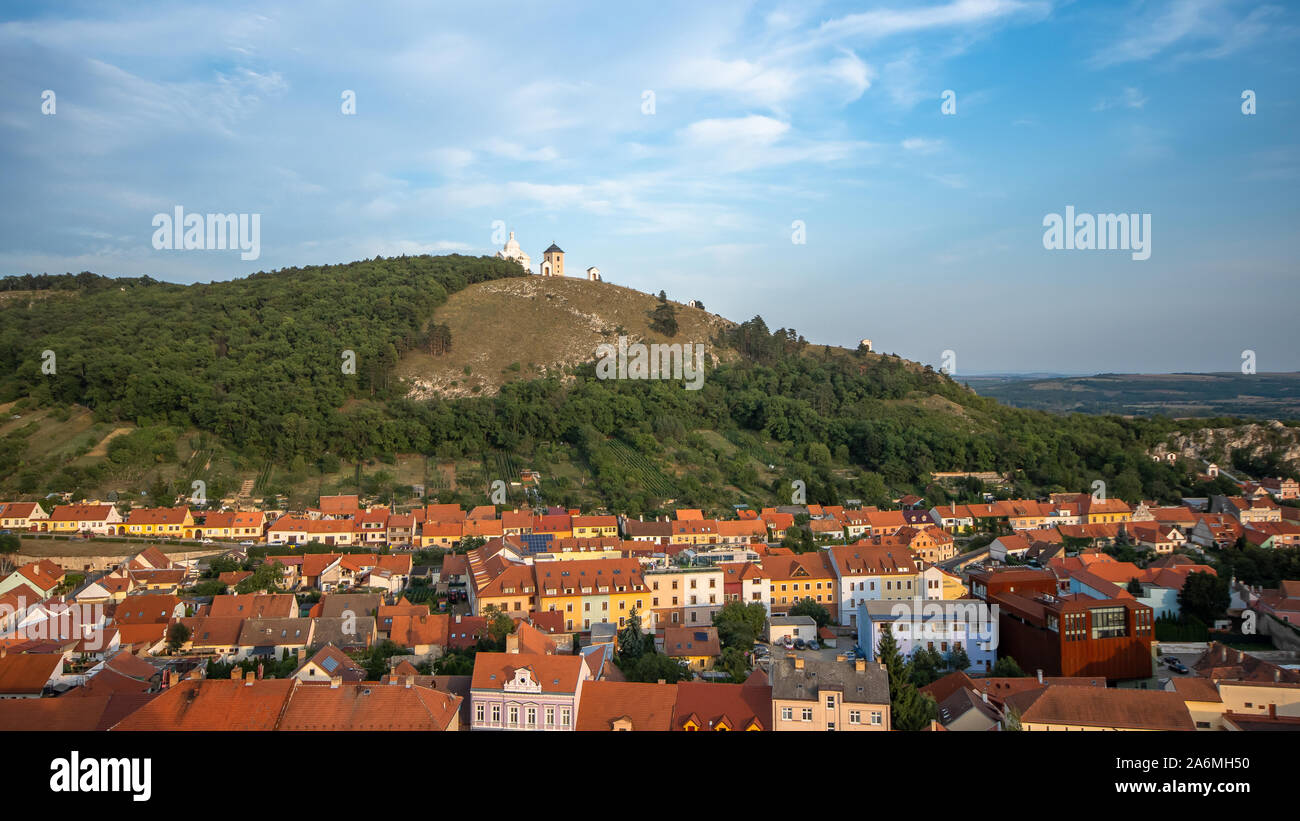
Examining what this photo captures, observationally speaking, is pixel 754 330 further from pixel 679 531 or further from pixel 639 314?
pixel 679 531

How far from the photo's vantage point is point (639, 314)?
60.2m

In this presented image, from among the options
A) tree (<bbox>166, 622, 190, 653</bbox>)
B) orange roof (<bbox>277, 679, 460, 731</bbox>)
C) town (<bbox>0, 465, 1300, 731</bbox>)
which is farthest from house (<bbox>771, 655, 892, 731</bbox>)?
tree (<bbox>166, 622, 190, 653</bbox>)

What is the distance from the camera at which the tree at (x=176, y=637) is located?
18.1 meters

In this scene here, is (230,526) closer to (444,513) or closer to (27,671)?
(444,513)

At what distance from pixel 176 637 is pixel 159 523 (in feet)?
45.8

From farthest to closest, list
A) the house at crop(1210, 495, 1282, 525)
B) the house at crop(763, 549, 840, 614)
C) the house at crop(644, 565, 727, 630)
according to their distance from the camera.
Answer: the house at crop(1210, 495, 1282, 525) → the house at crop(763, 549, 840, 614) → the house at crop(644, 565, 727, 630)

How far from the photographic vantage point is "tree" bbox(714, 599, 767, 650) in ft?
60.4

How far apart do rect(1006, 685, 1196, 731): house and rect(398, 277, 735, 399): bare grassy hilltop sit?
38687mm

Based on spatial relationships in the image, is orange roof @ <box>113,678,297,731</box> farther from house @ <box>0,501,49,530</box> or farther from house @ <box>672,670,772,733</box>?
house @ <box>0,501,49,530</box>

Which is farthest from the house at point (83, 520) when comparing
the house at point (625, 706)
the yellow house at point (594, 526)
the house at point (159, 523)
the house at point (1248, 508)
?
the house at point (1248, 508)

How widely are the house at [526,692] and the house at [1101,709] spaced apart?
687 cm

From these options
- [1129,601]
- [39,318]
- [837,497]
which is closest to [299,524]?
[837,497]

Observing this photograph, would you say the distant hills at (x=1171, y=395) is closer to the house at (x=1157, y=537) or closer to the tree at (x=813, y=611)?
the house at (x=1157, y=537)
